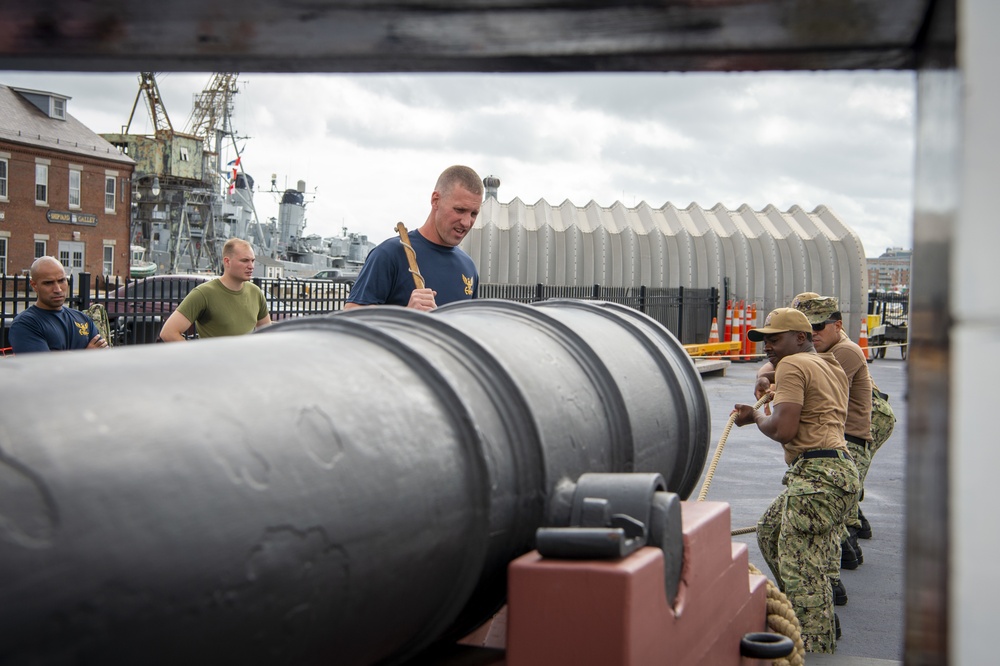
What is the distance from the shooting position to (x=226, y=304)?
6508 mm

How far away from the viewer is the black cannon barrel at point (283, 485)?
4.17 feet

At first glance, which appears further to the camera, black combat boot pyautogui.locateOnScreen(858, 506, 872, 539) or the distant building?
the distant building

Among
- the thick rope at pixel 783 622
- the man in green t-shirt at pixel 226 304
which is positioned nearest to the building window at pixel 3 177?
the man in green t-shirt at pixel 226 304

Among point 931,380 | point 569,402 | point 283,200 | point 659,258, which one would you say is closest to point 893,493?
point 569,402

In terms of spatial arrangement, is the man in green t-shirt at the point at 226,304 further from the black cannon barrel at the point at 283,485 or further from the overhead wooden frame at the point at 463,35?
the overhead wooden frame at the point at 463,35

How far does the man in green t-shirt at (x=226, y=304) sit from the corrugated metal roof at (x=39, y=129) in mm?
45154

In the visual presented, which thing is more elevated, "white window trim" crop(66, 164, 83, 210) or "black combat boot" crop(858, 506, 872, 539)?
"white window trim" crop(66, 164, 83, 210)

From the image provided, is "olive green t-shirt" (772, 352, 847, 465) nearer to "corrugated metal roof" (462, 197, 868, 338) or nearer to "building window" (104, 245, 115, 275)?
"corrugated metal roof" (462, 197, 868, 338)

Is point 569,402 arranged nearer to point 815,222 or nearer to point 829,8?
point 829,8

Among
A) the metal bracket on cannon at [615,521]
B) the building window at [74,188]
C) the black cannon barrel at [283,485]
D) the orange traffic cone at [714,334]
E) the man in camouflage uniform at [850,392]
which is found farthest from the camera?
the building window at [74,188]

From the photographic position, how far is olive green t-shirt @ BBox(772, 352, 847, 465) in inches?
206

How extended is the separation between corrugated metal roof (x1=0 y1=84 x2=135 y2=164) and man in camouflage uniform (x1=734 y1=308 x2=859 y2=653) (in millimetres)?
48018

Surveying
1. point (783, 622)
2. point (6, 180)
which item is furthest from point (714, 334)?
point (6, 180)

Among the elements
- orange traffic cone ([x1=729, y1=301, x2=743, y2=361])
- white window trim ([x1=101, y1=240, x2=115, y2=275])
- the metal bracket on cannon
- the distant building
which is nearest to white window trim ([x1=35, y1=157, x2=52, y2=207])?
white window trim ([x1=101, y1=240, x2=115, y2=275])
